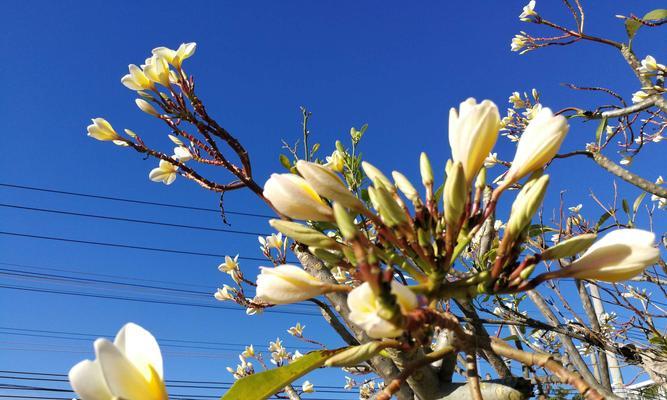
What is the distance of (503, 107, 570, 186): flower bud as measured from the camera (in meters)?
0.57

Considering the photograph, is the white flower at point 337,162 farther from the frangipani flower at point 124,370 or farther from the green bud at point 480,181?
the frangipani flower at point 124,370

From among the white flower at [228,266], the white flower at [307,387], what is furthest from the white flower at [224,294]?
the white flower at [307,387]

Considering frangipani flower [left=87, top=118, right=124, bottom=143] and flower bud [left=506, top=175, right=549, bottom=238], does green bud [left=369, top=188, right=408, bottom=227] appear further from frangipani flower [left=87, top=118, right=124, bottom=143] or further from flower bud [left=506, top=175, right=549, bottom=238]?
frangipani flower [left=87, top=118, right=124, bottom=143]

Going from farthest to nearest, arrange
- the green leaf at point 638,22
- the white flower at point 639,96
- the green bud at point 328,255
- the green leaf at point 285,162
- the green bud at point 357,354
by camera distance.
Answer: the white flower at point 639,96, the green leaf at point 638,22, the green leaf at point 285,162, the green bud at point 328,255, the green bud at point 357,354

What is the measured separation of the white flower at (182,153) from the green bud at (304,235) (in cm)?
95

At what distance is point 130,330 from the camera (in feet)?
1.57

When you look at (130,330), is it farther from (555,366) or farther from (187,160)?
(187,160)

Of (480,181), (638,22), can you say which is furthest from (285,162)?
(638,22)

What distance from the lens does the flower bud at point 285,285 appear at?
533 mm

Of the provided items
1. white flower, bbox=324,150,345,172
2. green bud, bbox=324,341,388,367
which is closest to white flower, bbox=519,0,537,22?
white flower, bbox=324,150,345,172

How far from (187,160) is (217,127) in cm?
35

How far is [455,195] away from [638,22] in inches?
93.1

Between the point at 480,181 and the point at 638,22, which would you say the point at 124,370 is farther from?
the point at 638,22

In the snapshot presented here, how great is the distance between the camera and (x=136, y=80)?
49.2 inches
